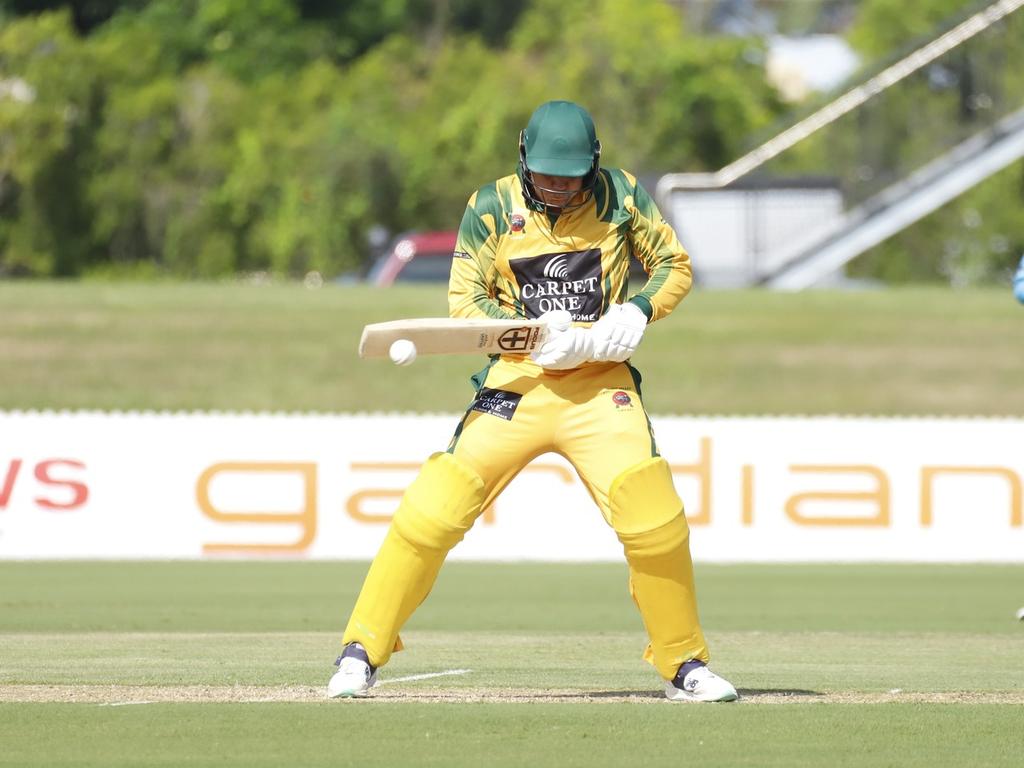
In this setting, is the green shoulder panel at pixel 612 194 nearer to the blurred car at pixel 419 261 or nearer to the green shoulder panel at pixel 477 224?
the green shoulder panel at pixel 477 224

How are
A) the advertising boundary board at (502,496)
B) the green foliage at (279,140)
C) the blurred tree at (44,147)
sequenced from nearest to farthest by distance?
the advertising boundary board at (502,496)
the blurred tree at (44,147)
the green foliage at (279,140)

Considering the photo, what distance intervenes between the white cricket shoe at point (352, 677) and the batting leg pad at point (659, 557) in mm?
979

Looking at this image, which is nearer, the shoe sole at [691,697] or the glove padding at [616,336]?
the glove padding at [616,336]

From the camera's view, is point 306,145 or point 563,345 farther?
point 306,145

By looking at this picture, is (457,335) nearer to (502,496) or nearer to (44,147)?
(502,496)

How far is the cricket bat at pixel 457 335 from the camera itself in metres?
6.97

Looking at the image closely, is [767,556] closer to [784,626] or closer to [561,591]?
[561,591]

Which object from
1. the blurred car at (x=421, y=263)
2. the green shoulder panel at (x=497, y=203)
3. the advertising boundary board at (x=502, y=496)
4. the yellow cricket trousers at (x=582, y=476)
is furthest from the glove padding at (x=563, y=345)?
the blurred car at (x=421, y=263)

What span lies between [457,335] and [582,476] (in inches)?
27.7

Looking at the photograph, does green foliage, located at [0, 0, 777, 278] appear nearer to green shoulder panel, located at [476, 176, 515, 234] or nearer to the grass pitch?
the grass pitch

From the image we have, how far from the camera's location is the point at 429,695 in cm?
738

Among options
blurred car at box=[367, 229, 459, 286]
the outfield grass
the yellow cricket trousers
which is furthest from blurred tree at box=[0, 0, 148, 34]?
the yellow cricket trousers

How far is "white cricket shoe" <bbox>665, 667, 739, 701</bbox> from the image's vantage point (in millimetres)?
7199

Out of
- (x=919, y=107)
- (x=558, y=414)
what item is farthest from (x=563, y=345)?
(x=919, y=107)
